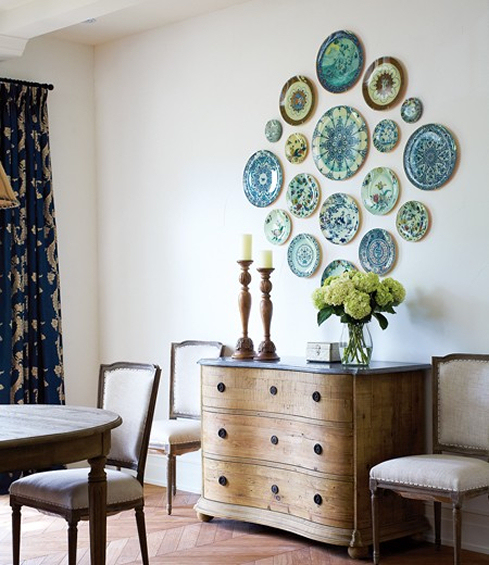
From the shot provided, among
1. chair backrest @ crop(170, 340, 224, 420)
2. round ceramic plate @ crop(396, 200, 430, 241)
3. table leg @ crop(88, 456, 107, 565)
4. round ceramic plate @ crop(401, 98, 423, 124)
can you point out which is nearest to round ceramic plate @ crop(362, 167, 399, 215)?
round ceramic plate @ crop(396, 200, 430, 241)

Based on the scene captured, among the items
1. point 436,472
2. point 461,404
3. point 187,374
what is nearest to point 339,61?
point 461,404

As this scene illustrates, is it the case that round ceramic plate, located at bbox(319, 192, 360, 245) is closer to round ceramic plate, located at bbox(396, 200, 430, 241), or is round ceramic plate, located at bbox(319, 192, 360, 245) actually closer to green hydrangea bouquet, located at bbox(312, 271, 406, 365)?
round ceramic plate, located at bbox(396, 200, 430, 241)

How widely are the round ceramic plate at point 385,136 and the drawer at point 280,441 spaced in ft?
4.82

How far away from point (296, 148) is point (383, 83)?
66 cm

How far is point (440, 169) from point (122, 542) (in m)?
2.43

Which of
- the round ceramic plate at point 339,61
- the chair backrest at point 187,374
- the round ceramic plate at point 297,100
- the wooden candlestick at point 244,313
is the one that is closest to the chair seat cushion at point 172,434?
the chair backrest at point 187,374

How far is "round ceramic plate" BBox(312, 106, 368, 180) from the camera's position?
497 cm

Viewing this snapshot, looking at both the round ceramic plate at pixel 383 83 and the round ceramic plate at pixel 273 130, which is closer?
the round ceramic plate at pixel 383 83

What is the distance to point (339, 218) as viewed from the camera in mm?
5070

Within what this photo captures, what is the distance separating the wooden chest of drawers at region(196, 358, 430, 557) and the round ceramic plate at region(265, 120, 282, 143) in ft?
4.39

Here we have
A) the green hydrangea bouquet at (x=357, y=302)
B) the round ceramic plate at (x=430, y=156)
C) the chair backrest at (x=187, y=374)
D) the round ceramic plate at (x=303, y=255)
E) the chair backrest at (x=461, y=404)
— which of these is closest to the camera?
the chair backrest at (x=461, y=404)

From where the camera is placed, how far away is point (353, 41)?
4.96 m

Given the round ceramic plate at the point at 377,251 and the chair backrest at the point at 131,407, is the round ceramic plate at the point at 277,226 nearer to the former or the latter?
the round ceramic plate at the point at 377,251

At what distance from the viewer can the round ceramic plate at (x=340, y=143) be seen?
4969mm
